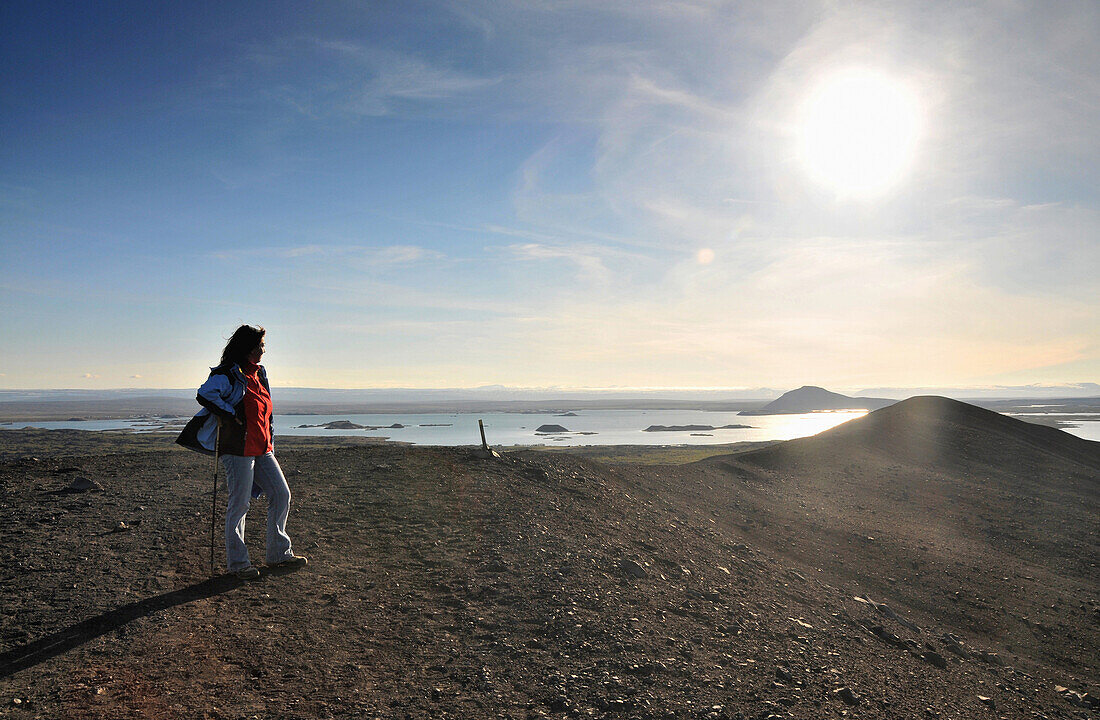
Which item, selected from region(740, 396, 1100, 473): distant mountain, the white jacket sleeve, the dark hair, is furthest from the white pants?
region(740, 396, 1100, 473): distant mountain

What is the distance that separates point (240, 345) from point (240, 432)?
3.19 ft

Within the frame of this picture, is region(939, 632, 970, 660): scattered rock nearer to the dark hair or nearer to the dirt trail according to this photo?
the dirt trail

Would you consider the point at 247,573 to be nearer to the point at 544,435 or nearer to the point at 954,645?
the point at 954,645

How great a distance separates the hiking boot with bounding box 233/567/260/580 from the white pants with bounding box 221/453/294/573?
0.16 feet

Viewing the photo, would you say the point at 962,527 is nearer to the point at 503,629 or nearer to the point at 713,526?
the point at 713,526

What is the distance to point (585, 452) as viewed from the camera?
176 feet

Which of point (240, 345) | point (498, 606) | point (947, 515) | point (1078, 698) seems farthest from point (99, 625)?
point (947, 515)

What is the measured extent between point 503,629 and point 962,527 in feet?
52.8

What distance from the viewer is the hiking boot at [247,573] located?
6.80 metres

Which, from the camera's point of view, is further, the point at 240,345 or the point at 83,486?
the point at 83,486

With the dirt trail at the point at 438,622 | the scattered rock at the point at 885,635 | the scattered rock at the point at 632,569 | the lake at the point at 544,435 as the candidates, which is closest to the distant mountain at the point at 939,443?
the scattered rock at the point at 885,635

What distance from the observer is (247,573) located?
680 centimetres

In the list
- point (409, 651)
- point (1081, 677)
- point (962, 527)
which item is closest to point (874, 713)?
point (409, 651)

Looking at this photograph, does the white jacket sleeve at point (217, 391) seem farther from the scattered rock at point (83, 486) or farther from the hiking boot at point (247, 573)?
the scattered rock at point (83, 486)
